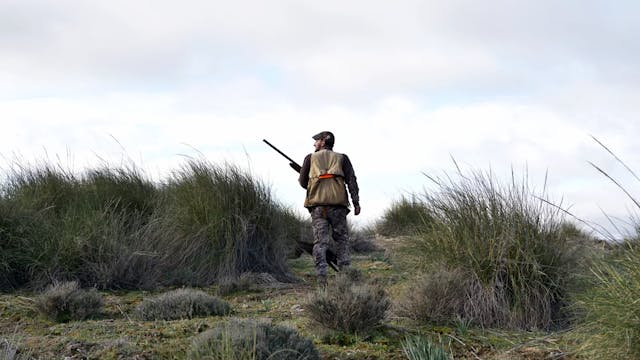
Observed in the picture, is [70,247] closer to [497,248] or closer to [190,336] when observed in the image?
[190,336]

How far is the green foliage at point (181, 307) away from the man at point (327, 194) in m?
3.11

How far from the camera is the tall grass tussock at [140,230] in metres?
10.1

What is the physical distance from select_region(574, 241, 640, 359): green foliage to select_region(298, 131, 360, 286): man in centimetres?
525

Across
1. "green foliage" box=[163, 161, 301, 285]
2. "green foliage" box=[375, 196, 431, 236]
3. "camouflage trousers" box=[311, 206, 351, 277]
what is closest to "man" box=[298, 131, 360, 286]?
"camouflage trousers" box=[311, 206, 351, 277]

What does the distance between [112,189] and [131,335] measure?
6156mm

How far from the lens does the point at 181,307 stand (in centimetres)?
765

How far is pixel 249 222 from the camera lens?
36.8 feet

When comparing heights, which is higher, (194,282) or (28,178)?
(28,178)

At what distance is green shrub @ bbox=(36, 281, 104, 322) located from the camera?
26.0 ft

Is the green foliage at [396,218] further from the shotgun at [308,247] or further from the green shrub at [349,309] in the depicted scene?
the green shrub at [349,309]

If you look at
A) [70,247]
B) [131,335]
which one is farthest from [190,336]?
[70,247]

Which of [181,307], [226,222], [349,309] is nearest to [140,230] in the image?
[226,222]

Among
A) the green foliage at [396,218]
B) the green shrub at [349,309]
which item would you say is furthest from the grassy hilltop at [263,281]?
the green foliage at [396,218]

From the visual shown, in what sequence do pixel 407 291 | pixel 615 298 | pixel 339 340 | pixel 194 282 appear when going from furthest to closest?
pixel 194 282, pixel 407 291, pixel 339 340, pixel 615 298
